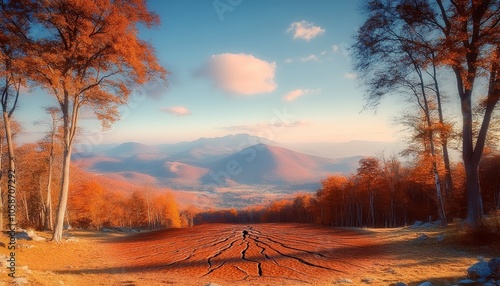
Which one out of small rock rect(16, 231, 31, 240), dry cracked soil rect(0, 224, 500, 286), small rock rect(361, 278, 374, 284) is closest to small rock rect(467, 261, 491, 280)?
dry cracked soil rect(0, 224, 500, 286)

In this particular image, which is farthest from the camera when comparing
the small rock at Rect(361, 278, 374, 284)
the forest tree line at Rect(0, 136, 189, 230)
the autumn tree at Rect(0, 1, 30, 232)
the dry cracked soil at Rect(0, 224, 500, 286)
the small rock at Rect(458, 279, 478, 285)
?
the forest tree line at Rect(0, 136, 189, 230)

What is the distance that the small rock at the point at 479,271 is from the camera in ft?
20.6

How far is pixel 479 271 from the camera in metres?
6.39

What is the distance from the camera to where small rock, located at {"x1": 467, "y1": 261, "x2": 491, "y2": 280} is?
6293 millimetres

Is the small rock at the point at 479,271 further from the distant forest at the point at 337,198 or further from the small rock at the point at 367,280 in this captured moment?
the distant forest at the point at 337,198

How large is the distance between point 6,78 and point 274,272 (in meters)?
17.8

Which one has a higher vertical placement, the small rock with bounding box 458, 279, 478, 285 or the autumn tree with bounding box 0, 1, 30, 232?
the autumn tree with bounding box 0, 1, 30, 232

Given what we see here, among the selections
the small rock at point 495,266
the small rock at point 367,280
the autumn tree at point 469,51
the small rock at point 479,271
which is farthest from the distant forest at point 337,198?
the small rock at point 367,280

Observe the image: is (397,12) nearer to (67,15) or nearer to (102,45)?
(102,45)

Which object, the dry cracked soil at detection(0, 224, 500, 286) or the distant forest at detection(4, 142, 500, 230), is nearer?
the dry cracked soil at detection(0, 224, 500, 286)

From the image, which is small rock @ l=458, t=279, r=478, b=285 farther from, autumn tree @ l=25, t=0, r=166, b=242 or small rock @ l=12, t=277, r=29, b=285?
autumn tree @ l=25, t=0, r=166, b=242

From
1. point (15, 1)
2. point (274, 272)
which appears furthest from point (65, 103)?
point (274, 272)

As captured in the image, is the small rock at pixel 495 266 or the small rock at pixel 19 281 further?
the small rock at pixel 495 266

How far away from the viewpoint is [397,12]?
460 inches
